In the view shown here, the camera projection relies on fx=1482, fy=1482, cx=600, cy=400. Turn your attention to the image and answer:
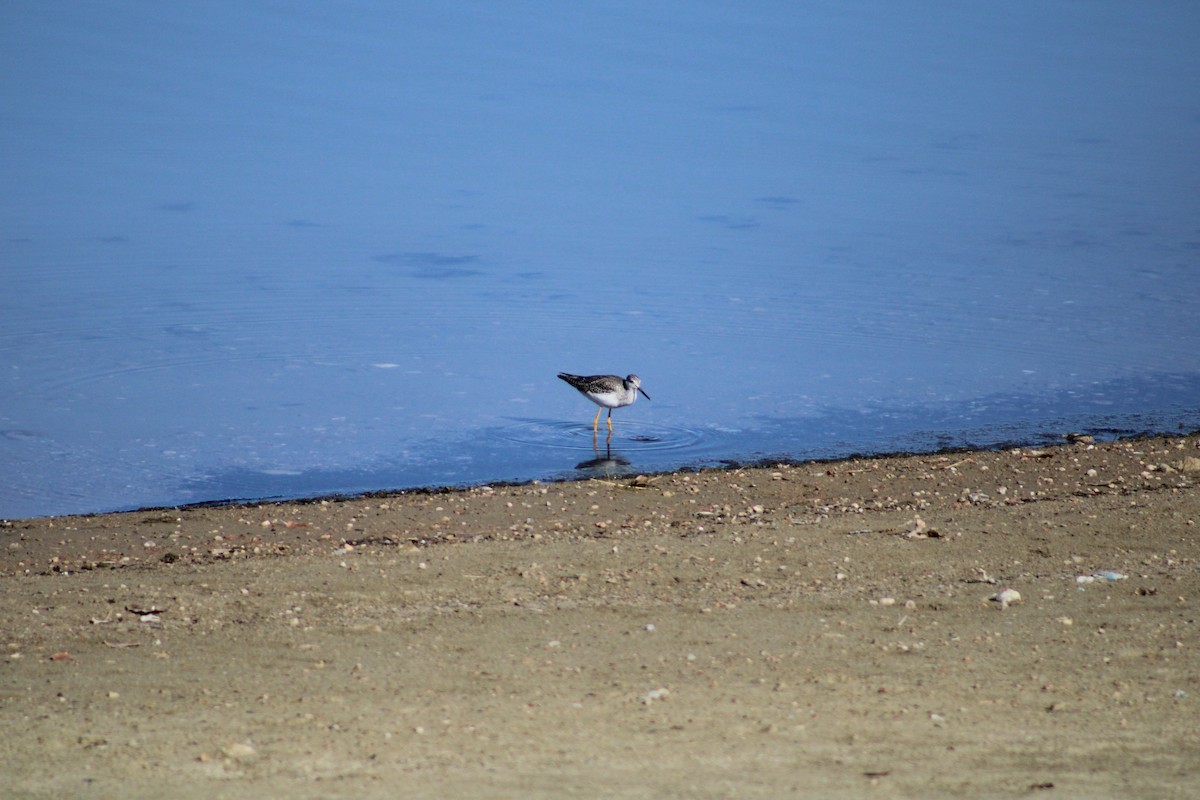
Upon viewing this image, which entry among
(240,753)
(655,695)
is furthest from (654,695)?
(240,753)

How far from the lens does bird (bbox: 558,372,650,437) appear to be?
1045 centimetres

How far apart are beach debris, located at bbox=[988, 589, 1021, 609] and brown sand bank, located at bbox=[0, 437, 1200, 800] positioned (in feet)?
0.28

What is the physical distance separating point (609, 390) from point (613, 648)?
196 inches

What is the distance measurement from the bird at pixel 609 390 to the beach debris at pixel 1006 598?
4.58m

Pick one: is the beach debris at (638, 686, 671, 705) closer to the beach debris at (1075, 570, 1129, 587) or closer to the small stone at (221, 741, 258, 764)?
the small stone at (221, 741, 258, 764)

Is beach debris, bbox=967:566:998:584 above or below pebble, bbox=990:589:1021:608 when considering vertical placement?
above

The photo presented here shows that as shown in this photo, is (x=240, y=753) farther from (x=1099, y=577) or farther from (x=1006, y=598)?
(x=1099, y=577)

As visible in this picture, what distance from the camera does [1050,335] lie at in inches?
526

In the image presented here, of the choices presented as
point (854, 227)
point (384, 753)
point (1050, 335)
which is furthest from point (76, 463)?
point (854, 227)

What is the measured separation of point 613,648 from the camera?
5562 millimetres

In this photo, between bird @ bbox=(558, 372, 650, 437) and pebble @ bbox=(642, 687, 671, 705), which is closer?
pebble @ bbox=(642, 687, 671, 705)

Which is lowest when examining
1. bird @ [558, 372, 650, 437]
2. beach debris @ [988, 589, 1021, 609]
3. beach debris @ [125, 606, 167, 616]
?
beach debris @ [988, 589, 1021, 609]

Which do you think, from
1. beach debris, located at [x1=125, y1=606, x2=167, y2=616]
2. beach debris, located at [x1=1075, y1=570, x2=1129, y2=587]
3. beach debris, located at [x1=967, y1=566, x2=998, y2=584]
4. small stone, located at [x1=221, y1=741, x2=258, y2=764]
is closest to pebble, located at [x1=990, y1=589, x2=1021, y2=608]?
beach debris, located at [x1=967, y1=566, x2=998, y2=584]

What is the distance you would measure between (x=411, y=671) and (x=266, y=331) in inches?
325
